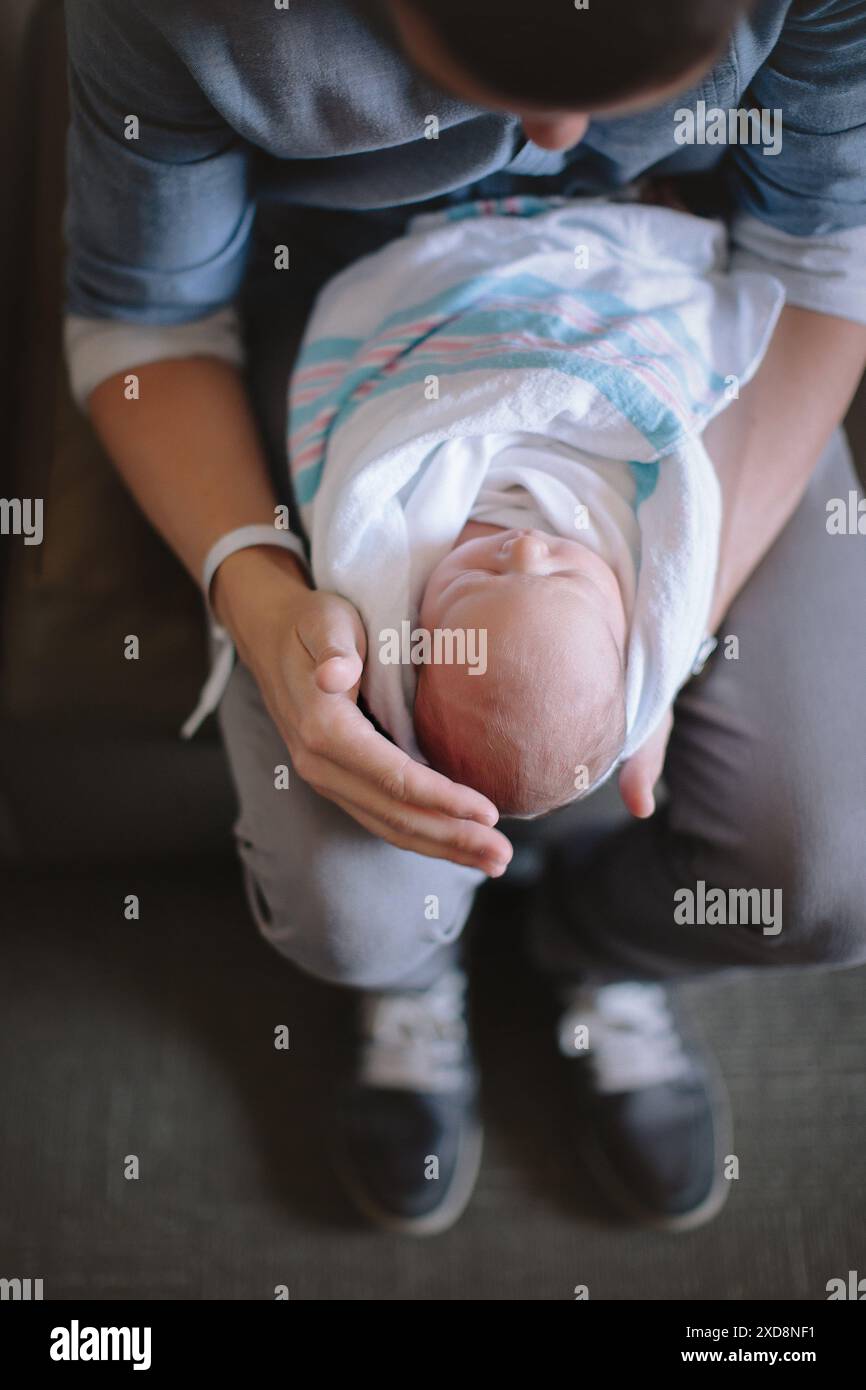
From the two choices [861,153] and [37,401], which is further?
[37,401]

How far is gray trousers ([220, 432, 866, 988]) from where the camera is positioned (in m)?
0.78

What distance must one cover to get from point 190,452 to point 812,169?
0.49m

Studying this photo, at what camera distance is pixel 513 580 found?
0.67 m

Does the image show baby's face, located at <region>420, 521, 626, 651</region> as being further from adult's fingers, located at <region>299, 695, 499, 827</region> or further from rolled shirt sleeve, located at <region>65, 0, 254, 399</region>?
rolled shirt sleeve, located at <region>65, 0, 254, 399</region>

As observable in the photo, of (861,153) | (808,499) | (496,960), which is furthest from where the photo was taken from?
(496,960)

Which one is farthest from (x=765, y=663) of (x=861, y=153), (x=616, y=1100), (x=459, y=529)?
(x=616, y=1100)

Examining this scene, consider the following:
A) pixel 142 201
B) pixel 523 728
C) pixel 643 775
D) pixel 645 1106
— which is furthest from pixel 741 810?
pixel 142 201

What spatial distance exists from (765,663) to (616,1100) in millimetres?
465

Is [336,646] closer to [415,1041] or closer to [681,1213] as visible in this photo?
[415,1041]

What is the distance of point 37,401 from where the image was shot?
97 centimetres

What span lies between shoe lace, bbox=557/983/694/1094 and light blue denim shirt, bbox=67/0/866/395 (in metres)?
0.65

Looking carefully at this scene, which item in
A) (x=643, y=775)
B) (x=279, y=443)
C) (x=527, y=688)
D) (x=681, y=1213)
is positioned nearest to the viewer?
(x=527, y=688)

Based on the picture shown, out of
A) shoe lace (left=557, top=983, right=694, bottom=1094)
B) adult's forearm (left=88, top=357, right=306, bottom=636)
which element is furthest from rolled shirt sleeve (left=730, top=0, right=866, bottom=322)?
shoe lace (left=557, top=983, right=694, bottom=1094)

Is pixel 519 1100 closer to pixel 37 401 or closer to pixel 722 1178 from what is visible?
pixel 722 1178
